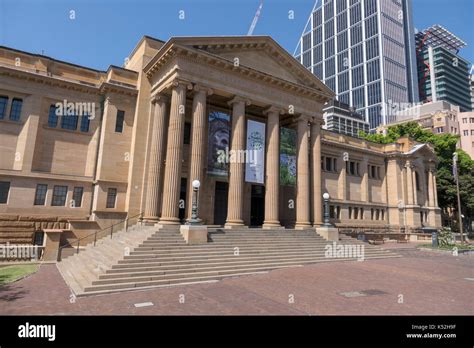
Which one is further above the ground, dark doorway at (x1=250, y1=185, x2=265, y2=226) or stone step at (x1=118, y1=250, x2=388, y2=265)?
dark doorway at (x1=250, y1=185, x2=265, y2=226)

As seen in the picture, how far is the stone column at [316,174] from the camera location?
28.1m

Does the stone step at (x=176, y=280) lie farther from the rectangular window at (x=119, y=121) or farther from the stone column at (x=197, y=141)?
the rectangular window at (x=119, y=121)

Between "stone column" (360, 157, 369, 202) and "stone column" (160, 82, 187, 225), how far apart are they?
30690mm

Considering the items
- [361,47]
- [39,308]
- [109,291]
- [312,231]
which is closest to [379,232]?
[312,231]

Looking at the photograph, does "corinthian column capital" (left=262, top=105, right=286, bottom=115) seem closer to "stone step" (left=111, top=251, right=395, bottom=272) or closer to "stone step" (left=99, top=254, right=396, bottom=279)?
"stone step" (left=111, top=251, right=395, bottom=272)

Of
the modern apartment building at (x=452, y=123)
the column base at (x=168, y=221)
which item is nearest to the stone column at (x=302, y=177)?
the column base at (x=168, y=221)

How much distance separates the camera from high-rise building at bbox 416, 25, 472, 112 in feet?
529


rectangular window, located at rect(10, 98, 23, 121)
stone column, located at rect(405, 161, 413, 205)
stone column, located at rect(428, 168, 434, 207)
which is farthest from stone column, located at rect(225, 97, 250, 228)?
stone column, located at rect(428, 168, 434, 207)

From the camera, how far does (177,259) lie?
15758 millimetres

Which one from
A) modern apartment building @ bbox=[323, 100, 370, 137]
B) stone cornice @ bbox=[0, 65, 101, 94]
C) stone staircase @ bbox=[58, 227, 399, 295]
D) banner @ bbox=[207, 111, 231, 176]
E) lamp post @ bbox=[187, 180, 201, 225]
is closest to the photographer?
stone staircase @ bbox=[58, 227, 399, 295]

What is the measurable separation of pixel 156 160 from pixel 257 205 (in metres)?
12.0

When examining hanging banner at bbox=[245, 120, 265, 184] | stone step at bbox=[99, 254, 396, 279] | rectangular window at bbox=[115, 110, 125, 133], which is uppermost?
rectangular window at bbox=[115, 110, 125, 133]
